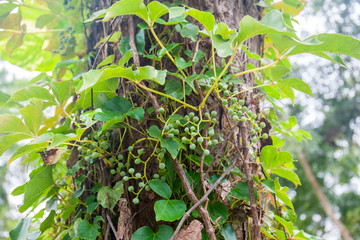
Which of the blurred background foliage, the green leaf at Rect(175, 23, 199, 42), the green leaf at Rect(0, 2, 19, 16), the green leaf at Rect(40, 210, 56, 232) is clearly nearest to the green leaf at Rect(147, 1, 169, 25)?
the green leaf at Rect(175, 23, 199, 42)

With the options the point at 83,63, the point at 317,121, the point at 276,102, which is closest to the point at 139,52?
the point at 83,63

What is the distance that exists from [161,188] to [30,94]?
0.40 m

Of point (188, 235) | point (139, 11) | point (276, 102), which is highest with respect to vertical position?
point (139, 11)

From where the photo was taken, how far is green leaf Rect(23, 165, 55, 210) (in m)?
0.71

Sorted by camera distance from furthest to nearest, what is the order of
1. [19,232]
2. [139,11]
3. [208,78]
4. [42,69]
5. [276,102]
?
[42,69] < [276,102] < [19,232] < [208,78] < [139,11]

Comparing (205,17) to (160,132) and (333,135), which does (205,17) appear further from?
(333,135)

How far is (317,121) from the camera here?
588 centimetres

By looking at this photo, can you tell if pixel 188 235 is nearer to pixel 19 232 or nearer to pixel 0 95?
pixel 19 232

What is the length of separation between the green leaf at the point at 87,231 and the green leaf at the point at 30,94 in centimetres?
32

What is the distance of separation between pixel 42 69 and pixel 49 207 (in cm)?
66

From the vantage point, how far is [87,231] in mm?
665

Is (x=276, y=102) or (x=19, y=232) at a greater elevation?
(x=276, y=102)

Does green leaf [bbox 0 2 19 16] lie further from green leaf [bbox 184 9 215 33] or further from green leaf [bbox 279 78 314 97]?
green leaf [bbox 279 78 314 97]

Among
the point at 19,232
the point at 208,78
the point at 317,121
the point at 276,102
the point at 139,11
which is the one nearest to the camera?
the point at 139,11
